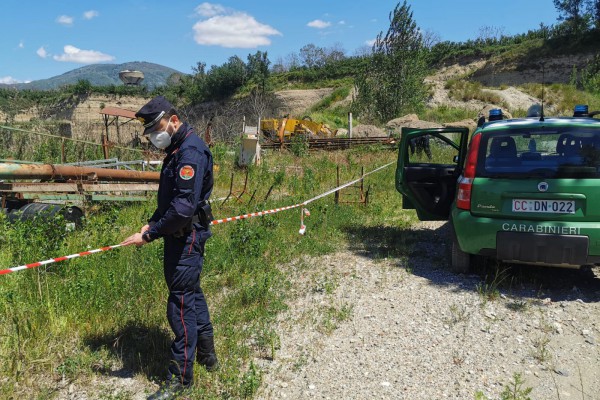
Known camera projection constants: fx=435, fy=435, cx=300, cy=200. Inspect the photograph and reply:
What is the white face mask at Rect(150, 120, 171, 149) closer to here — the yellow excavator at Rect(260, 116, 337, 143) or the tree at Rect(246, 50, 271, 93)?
the yellow excavator at Rect(260, 116, 337, 143)

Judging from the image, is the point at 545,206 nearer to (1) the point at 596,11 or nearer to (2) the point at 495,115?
(2) the point at 495,115

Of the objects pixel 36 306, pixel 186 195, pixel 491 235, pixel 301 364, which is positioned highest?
pixel 186 195

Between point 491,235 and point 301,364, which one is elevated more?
point 491,235

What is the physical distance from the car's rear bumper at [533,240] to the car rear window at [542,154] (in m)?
0.48

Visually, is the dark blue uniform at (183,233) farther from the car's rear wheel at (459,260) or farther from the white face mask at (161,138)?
the car's rear wheel at (459,260)

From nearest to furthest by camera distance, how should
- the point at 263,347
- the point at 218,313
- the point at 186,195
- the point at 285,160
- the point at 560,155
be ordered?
the point at 186,195, the point at 263,347, the point at 218,313, the point at 560,155, the point at 285,160

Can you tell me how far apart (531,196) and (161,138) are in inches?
133

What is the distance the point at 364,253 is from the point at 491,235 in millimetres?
1767

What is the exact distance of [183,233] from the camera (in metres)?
2.90

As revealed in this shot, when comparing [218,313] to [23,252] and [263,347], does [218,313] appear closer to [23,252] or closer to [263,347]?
[263,347]

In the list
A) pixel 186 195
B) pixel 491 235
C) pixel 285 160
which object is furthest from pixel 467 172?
pixel 285 160

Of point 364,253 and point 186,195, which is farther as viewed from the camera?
point 364,253

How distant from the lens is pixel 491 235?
14.1 feet

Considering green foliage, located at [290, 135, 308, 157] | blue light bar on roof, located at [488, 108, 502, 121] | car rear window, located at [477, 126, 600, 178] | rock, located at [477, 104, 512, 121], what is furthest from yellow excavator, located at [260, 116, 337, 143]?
car rear window, located at [477, 126, 600, 178]
